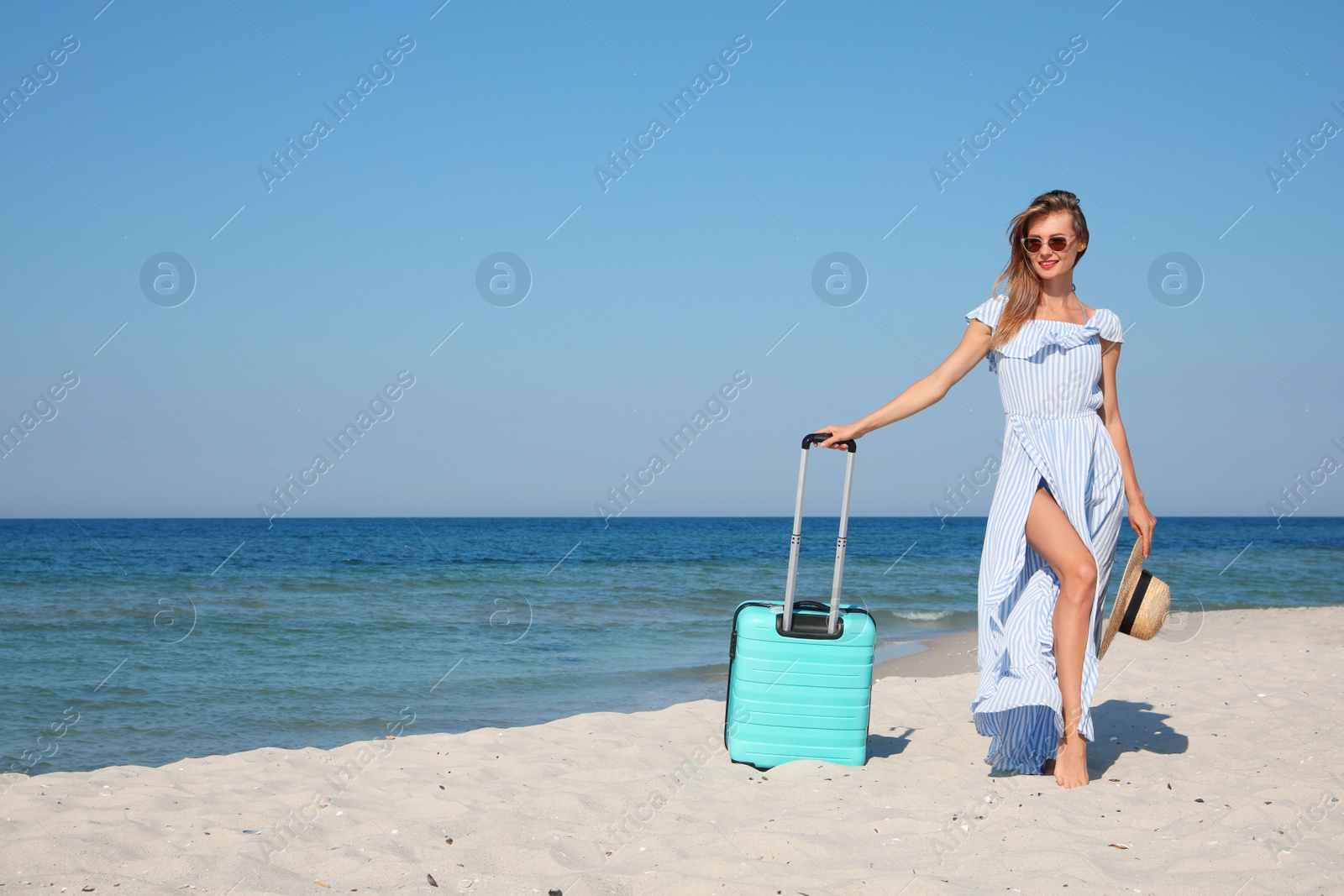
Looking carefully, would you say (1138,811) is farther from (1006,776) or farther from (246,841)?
(246,841)

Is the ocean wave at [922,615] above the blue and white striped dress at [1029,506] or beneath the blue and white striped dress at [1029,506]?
beneath

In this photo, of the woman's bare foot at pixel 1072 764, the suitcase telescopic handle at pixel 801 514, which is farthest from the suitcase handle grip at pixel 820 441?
the woman's bare foot at pixel 1072 764

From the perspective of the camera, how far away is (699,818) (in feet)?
9.95

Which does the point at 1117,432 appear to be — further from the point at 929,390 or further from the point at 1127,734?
the point at 1127,734

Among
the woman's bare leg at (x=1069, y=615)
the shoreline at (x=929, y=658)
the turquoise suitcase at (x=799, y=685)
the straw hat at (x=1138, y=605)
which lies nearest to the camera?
the woman's bare leg at (x=1069, y=615)

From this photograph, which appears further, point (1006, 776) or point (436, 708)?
point (436, 708)

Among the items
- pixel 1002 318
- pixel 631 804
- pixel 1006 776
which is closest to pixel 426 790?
pixel 631 804

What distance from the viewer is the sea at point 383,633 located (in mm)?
5570

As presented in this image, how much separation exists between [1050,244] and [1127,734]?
2.32 meters

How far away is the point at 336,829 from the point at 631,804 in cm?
97

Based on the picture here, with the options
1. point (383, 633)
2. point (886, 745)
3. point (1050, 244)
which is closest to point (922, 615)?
point (383, 633)

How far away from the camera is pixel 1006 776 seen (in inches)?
133

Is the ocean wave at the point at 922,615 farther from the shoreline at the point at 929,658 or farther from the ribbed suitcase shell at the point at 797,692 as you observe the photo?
the ribbed suitcase shell at the point at 797,692

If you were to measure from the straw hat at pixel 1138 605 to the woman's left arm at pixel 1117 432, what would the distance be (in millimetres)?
124
